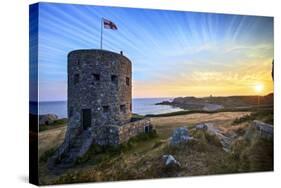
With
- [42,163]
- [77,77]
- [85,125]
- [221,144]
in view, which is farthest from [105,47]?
[221,144]

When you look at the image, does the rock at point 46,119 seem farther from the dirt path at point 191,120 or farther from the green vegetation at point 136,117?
the dirt path at point 191,120

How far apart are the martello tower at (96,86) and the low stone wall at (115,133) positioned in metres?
0.14

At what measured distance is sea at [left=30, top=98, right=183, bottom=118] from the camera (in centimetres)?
1411

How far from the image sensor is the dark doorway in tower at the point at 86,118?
14.7 metres

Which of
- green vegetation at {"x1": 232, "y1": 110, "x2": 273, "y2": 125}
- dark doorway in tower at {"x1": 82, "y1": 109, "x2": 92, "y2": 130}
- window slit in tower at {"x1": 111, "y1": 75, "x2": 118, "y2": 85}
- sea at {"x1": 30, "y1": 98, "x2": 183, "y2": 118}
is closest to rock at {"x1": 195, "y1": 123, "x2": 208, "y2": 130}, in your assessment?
sea at {"x1": 30, "y1": 98, "x2": 183, "y2": 118}

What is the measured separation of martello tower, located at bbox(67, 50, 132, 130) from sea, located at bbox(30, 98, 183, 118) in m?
0.24

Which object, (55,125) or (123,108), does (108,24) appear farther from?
(55,125)

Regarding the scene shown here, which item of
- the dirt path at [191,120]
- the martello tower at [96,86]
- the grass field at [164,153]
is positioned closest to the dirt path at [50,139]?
the grass field at [164,153]

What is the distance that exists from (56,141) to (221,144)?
185 inches

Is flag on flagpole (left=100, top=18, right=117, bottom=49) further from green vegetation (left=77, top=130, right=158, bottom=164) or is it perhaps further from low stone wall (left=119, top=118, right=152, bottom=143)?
green vegetation (left=77, top=130, right=158, bottom=164)

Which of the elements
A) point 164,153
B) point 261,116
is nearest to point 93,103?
point 164,153

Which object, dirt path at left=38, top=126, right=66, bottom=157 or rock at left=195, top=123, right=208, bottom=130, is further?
rock at left=195, top=123, right=208, bottom=130

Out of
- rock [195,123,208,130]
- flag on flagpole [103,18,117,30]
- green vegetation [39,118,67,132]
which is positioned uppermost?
flag on flagpole [103,18,117,30]

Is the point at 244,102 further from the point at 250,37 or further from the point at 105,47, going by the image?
the point at 105,47
